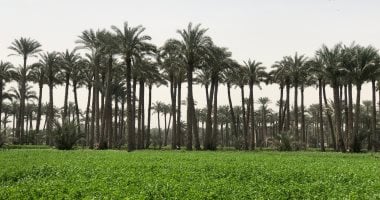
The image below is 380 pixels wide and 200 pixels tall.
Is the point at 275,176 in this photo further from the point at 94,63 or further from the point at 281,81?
the point at 281,81

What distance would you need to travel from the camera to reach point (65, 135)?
44469 millimetres

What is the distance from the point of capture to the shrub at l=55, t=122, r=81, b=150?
1747 inches

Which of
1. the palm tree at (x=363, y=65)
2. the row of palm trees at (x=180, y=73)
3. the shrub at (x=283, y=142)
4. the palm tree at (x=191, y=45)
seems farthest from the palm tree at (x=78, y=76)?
the palm tree at (x=363, y=65)

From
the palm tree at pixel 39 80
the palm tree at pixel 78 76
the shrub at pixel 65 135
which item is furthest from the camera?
the palm tree at pixel 39 80

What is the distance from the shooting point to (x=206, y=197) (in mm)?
13500

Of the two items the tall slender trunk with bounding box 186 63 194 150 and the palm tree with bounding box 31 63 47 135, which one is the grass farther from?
the palm tree with bounding box 31 63 47 135

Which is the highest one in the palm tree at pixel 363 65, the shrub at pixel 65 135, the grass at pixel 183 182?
the palm tree at pixel 363 65

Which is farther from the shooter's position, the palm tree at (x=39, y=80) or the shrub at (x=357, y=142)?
the palm tree at (x=39, y=80)

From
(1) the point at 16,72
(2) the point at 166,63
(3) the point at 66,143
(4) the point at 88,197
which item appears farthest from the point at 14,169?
(1) the point at 16,72

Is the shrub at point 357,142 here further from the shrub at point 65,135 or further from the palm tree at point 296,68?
the shrub at point 65,135

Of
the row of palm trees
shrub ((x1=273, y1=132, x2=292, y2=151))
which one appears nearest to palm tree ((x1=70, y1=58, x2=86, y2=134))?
the row of palm trees

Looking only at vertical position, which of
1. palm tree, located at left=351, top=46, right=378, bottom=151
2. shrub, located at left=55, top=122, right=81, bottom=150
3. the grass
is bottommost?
the grass

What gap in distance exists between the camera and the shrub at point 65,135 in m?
44.4

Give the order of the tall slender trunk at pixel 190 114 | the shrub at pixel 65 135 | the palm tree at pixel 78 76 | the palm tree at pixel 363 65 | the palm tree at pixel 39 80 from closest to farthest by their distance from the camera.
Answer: the shrub at pixel 65 135
the palm tree at pixel 363 65
the tall slender trunk at pixel 190 114
the palm tree at pixel 78 76
the palm tree at pixel 39 80
